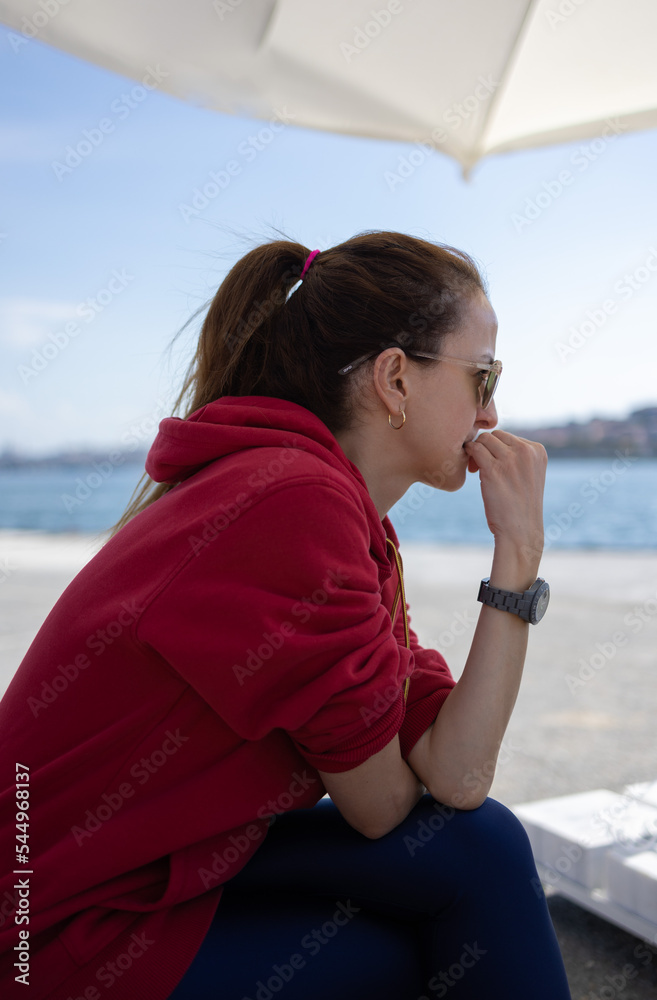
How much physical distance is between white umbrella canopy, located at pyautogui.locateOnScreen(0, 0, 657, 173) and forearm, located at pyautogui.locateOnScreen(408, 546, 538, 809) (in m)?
1.28

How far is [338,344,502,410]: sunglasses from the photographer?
128 cm

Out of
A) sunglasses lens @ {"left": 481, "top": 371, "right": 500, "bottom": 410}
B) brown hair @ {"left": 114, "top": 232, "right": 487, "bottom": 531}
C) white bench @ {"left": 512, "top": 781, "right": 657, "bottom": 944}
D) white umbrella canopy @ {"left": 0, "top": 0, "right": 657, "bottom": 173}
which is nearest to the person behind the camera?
brown hair @ {"left": 114, "top": 232, "right": 487, "bottom": 531}

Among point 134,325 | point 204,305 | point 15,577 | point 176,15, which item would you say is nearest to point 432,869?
point 204,305

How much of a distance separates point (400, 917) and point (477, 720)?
327mm

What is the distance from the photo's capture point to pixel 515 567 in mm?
1306
